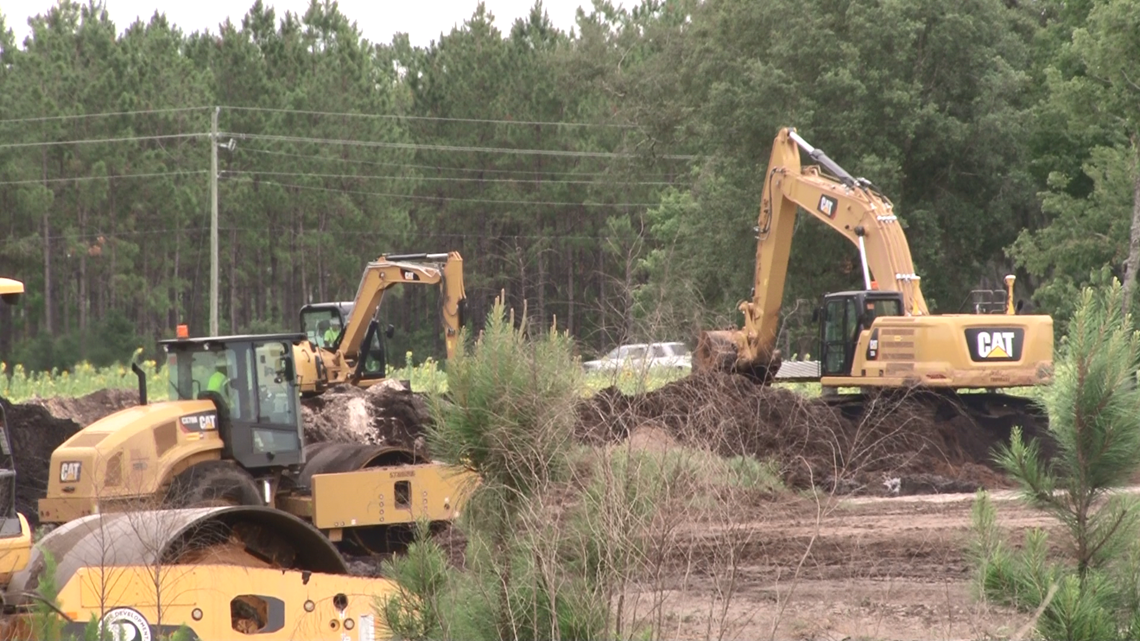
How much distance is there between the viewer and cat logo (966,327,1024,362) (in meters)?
21.3

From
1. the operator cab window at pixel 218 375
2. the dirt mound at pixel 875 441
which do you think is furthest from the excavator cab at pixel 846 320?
the operator cab window at pixel 218 375

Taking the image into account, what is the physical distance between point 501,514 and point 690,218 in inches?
1273

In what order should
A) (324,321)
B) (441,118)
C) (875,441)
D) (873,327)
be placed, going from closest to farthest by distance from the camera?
(875,441) < (873,327) < (324,321) < (441,118)

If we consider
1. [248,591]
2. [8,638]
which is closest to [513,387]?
[248,591]

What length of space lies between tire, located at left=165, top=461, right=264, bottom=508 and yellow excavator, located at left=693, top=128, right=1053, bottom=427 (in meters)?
7.73

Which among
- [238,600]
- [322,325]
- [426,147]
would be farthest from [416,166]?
[238,600]

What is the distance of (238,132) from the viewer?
5584 centimetres

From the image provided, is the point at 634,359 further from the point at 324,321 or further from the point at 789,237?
the point at 324,321

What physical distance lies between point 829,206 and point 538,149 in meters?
36.1

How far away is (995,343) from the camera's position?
70.1ft

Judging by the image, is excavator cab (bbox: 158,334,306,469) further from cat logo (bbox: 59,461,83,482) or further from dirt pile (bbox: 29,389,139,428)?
dirt pile (bbox: 29,389,139,428)

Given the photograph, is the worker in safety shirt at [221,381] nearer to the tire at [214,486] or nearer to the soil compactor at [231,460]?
the soil compactor at [231,460]

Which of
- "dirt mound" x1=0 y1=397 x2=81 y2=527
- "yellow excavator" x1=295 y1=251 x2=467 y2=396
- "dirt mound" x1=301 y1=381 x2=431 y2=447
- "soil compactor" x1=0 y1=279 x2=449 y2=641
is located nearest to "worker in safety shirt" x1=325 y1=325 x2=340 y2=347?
"yellow excavator" x1=295 y1=251 x2=467 y2=396

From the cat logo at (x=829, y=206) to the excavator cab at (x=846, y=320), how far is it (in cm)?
130
